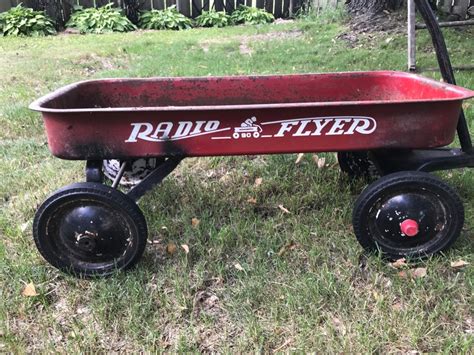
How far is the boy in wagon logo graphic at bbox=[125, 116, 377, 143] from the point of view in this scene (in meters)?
2.23

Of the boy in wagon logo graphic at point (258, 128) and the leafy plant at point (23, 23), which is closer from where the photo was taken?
the boy in wagon logo graphic at point (258, 128)

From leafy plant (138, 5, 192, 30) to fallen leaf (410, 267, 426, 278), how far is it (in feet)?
28.6

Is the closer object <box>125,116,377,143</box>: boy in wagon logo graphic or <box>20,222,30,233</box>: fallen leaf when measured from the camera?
<box>125,116,377,143</box>: boy in wagon logo graphic

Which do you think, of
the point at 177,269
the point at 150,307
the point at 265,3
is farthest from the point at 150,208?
the point at 265,3

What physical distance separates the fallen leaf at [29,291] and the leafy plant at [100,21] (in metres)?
8.02

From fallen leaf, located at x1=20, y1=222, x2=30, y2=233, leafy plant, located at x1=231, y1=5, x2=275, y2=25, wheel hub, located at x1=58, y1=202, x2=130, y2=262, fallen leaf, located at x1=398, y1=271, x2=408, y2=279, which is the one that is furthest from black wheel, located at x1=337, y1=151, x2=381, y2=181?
leafy plant, located at x1=231, y1=5, x2=275, y2=25

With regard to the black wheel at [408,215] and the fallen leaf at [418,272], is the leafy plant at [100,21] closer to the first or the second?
the black wheel at [408,215]

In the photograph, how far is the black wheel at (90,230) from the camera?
2.29m

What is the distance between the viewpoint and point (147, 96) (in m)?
3.12

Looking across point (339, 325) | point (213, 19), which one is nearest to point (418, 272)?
point (339, 325)

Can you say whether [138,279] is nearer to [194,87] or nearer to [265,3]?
[194,87]

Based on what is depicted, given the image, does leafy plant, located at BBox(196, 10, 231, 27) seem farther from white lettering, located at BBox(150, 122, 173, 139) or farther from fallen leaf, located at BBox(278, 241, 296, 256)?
white lettering, located at BBox(150, 122, 173, 139)

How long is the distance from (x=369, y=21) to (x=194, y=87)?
5004mm

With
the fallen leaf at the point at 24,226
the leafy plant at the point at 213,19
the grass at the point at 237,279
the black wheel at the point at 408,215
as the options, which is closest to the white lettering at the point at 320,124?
the black wheel at the point at 408,215
